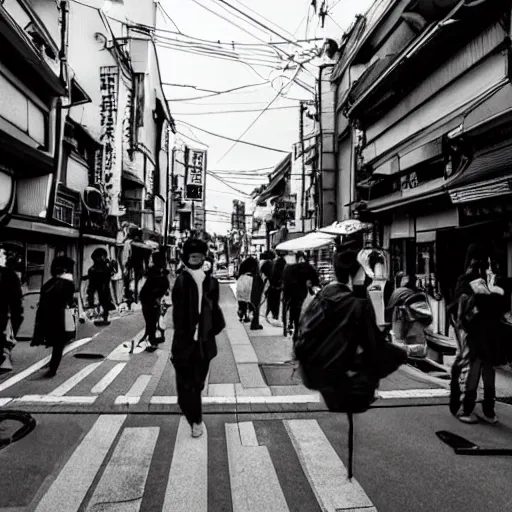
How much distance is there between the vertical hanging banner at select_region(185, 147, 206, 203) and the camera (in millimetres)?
35688

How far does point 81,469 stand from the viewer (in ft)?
13.0

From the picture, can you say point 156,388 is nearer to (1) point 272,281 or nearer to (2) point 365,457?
(2) point 365,457

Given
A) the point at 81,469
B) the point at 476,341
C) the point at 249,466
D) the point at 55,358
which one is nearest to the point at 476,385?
the point at 476,341

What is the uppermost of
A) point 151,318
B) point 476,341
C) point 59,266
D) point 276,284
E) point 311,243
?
point 311,243

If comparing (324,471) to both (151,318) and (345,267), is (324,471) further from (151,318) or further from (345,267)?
(151,318)

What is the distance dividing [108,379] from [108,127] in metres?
13.5

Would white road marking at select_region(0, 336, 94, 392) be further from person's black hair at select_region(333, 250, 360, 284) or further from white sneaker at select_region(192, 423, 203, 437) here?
person's black hair at select_region(333, 250, 360, 284)

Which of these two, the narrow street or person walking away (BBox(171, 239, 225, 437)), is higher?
person walking away (BBox(171, 239, 225, 437))

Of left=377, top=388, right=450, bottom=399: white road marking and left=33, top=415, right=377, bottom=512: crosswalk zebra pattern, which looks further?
left=377, top=388, right=450, bottom=399: white road marking

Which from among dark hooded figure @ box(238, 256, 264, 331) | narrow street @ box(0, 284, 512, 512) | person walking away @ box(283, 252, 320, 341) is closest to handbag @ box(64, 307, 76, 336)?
narrow street @ box(0, 284, 512, 512)

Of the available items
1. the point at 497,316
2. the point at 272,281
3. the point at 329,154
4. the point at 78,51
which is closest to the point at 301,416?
the point at 497,316

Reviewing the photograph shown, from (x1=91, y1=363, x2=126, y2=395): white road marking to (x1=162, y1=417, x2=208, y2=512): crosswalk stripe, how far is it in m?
2.15

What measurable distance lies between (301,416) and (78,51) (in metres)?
16.1

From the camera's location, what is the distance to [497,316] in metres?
5.12
